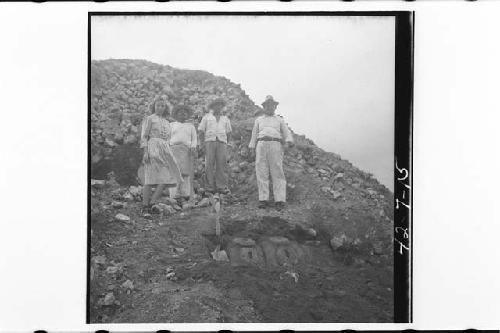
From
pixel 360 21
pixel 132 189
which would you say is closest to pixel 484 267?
pixel 360 21

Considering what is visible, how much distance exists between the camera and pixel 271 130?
16.3ft

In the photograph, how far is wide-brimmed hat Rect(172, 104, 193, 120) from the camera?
5.00 meters

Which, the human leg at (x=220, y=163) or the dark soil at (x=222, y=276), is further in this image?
the human leg at (x=220, y=163)

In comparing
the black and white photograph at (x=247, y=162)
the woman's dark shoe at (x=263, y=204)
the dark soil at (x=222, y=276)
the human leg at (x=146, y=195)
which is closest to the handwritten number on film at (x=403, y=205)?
the black and white photograph at (x=247, y=162)

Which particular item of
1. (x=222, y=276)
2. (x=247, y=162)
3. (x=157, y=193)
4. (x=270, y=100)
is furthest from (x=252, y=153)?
(x=222, y=276)

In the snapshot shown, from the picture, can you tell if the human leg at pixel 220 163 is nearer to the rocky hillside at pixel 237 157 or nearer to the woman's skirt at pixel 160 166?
the rocky hillside at pixel 237 157

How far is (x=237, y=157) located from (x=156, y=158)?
Result: 28.3 inches

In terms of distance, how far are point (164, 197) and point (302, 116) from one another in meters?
1.42

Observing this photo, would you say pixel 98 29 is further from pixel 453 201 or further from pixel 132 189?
pixel 453 201

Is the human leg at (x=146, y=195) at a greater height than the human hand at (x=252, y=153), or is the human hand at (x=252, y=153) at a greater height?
the human hand at (x=252, y=153)

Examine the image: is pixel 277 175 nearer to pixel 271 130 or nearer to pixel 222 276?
pixel 271 130

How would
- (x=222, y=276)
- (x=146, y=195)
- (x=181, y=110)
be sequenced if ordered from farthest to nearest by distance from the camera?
(x=181, y=110) → (x=146, y=195) → (x=222, y=276)

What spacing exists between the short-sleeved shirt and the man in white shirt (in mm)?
245

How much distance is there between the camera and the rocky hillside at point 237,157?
4.85 m
